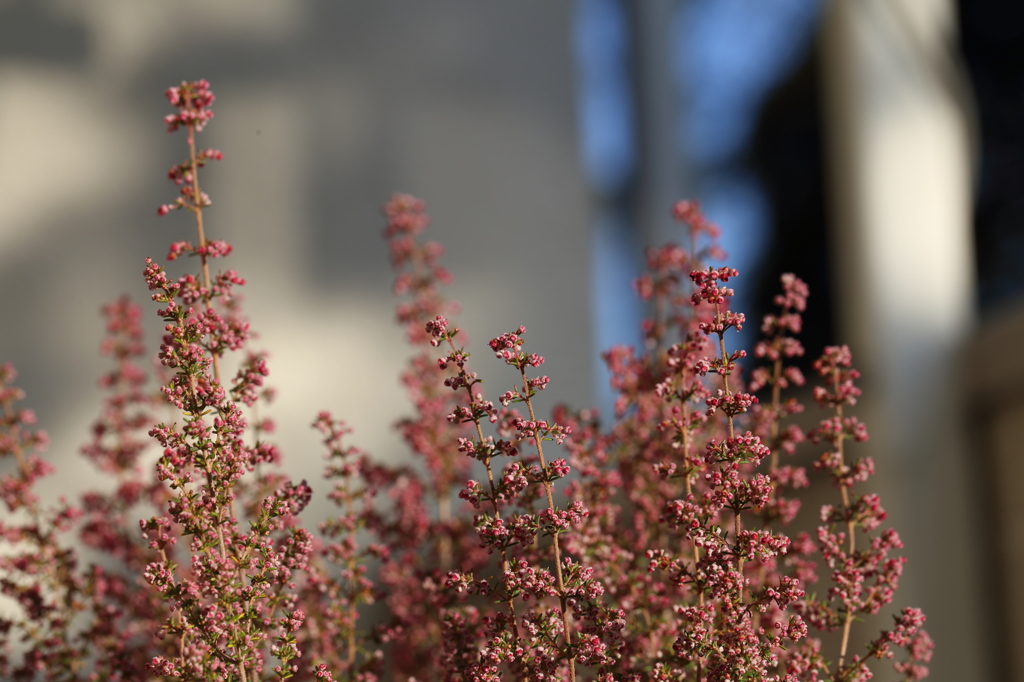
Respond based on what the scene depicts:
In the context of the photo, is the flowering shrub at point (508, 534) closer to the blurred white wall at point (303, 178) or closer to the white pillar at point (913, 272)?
the blurred white wall at point (303, 178)

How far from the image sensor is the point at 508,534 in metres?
0.51

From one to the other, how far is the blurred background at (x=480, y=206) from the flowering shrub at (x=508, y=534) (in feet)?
1.94

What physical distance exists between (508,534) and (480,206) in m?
1.42

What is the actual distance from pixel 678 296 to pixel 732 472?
366 mm

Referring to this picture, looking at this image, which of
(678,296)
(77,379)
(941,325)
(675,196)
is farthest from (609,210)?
(678,296)

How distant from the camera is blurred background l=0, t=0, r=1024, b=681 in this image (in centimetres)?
140

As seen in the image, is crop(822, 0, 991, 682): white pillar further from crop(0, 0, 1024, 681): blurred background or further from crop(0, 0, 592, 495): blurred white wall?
crop(0, 0, 592, 495): blurred white wall

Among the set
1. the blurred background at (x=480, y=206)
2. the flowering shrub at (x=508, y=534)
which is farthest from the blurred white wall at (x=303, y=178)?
the flowering shrub at (x=508, y=534)

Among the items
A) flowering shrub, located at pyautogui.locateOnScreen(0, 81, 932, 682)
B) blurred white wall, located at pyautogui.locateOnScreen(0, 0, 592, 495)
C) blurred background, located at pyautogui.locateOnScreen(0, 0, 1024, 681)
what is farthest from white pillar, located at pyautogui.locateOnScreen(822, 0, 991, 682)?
flowering shrub, located at pyautogui.locateOnScreen(0, 81, 932, 682)

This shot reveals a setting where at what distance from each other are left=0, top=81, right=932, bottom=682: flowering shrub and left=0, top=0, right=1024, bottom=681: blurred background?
592 mm

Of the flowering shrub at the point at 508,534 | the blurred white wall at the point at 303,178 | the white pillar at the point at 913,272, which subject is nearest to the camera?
the flowering shrub at the point at 508,534

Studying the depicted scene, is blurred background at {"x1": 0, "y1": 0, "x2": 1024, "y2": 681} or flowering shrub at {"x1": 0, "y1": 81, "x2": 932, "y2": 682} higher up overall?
blurred background at {"x1": 0, "y1": 0, "x2": 1024, "y2": 681}

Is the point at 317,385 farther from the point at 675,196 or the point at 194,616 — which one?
the point at 675,196

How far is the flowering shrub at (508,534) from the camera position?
1.70 feet
